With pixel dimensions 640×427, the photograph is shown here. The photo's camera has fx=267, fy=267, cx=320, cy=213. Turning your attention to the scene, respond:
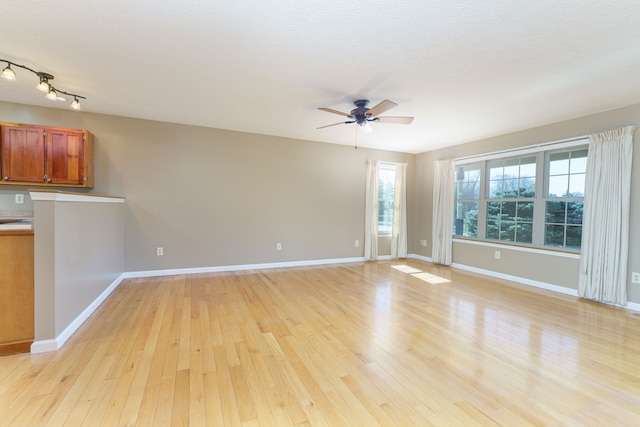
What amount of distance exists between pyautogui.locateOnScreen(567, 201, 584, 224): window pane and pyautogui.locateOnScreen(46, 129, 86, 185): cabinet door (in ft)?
22.8

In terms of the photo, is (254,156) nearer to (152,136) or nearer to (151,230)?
(152,136)

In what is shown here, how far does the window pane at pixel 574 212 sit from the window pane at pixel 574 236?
86 mm

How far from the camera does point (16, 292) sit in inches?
83.3

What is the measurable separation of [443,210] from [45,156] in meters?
6.51

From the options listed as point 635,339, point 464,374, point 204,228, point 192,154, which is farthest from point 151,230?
point 635,339

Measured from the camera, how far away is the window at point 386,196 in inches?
238

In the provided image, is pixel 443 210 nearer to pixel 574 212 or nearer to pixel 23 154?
pixel 574 212

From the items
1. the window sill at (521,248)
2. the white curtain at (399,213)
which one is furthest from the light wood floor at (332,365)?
the white curtain at (399,213)

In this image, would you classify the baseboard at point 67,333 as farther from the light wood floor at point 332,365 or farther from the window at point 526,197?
the window at point 526,197

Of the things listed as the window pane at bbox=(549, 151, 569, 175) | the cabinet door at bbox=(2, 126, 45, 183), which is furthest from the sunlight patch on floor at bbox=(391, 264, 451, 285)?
the cabinet door at bbox=(2, 126, 45, 183)

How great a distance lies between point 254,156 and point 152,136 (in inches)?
62.8

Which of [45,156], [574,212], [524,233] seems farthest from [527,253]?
[45,156]

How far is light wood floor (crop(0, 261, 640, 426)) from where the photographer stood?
1.54m

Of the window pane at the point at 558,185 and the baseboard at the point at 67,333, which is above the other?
the window pane at the point at 558,185
